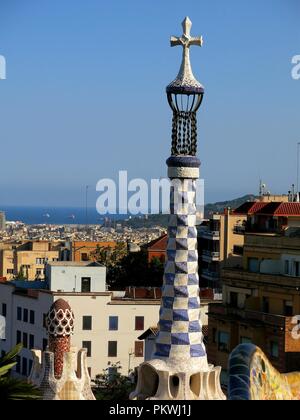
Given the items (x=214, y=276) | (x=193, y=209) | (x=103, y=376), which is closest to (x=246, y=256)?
(x=103, y=376)

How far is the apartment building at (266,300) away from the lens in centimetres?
3888

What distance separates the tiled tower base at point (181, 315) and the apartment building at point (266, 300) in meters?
14.0

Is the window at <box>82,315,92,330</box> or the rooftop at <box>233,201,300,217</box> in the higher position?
the rooftop at <box>233,201,300,217</box>

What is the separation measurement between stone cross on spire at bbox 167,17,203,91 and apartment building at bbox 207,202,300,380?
14.3m

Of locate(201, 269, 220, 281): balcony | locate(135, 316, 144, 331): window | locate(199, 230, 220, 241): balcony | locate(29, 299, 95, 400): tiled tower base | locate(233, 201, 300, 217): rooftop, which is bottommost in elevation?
locate(135, 316, 144, 331): window

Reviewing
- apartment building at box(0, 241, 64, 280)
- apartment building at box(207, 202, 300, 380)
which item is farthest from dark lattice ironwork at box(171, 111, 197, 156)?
apartment building at box(0, 241, 64, 280)

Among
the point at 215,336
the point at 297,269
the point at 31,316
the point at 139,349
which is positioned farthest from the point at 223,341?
the point at 31,316

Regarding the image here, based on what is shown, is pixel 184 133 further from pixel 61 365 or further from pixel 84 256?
pixel 84 256

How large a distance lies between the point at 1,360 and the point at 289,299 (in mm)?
21671

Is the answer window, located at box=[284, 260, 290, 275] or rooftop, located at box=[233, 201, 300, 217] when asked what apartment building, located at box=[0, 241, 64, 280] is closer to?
rooftop, located at box=[233, 201, 300, 217]

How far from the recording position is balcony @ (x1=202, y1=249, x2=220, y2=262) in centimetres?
6731

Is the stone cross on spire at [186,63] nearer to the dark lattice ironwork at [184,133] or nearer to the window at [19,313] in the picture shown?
the dark lattice ironwork at [184,133]

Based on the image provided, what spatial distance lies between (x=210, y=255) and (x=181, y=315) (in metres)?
43.9

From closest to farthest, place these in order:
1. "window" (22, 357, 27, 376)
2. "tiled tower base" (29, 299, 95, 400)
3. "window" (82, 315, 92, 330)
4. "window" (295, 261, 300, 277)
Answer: "tiled tower base" (29, 299, 95, 400)
"window" (295, 261, 300, 277)
"window" (82, 315, 92, 330)
"window" (22, 357, 27, 376)
